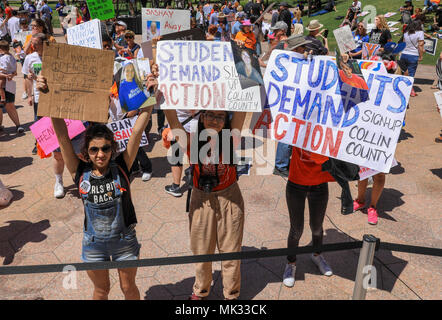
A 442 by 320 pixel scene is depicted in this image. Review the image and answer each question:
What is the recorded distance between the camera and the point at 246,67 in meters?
2.83

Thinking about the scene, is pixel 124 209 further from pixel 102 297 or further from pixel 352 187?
pixel 352 187

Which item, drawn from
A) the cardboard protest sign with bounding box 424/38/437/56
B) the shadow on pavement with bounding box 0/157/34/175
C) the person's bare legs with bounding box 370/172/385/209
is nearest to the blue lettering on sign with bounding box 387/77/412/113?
the person's bare legs with bounding box 370/172/385/209

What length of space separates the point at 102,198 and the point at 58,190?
9.74 ft

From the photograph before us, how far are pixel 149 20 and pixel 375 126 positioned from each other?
367 cm

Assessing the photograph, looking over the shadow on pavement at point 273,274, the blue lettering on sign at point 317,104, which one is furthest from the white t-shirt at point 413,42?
the blue lettering on sign at point 317,104

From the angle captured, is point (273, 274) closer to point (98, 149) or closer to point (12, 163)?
point (98, 149)

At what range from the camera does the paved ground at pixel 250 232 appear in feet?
11.5

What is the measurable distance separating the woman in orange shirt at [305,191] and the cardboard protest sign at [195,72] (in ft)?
→ 2.52

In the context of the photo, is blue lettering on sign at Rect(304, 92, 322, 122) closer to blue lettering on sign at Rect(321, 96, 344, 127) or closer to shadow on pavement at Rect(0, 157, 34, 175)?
blue lettering on sign at Rect(321, 96, 344, 127)

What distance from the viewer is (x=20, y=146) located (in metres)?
7.01

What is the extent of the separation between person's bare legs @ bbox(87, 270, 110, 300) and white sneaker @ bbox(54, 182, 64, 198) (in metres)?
2.70

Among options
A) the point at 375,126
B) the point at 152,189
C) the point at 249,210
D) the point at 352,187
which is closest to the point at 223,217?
the point at 375,126

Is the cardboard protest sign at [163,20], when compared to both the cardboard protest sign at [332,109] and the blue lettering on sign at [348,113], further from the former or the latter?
the blue lettering on sign at [348,113]
